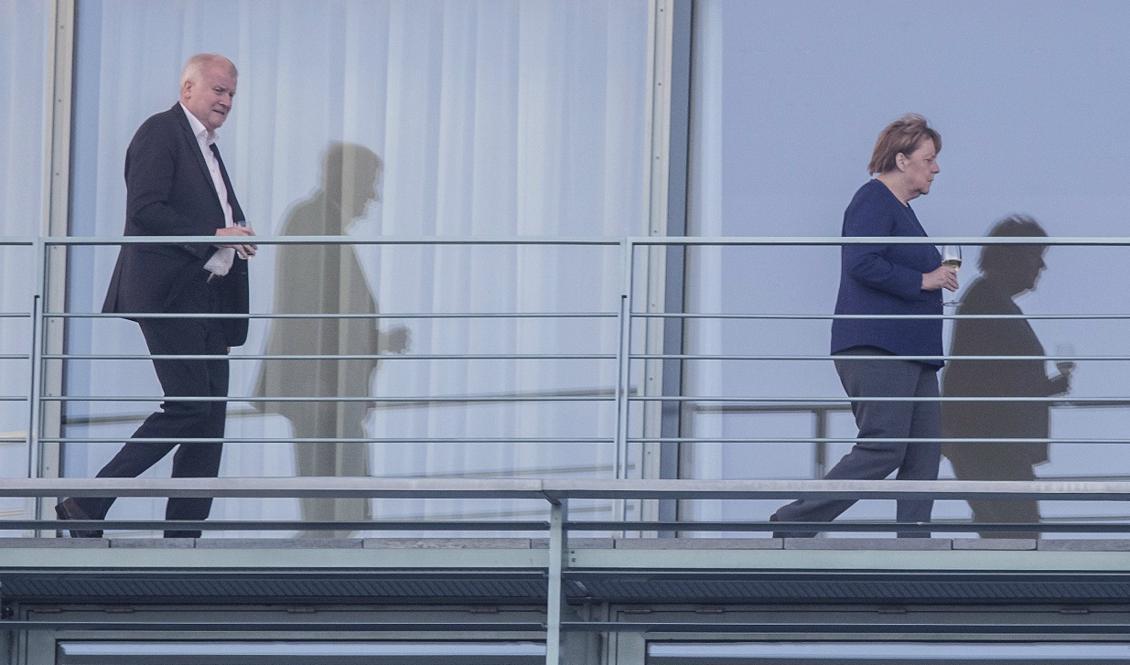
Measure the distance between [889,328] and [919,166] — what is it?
0.56 meters

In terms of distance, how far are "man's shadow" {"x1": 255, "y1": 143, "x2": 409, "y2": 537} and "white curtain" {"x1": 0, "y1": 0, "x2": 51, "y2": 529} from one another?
979 millimetres

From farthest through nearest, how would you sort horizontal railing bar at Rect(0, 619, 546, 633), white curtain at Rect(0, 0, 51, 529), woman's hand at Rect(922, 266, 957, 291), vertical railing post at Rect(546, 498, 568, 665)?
white curtain at Rect(0, 0, 51, 529) → horizontal railing bar at Rect(0, 619, 546, 633) → woman's hand at Rect(922, 266, 957, 291) → vertical railing post at Rect(546, 498, 568, 665)

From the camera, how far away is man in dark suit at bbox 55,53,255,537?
6418mm

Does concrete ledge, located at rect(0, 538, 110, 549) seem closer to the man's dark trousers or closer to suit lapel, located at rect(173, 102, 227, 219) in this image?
the man's dark trousers

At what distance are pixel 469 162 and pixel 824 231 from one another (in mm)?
1372

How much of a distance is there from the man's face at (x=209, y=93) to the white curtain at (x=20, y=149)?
52.0 inches

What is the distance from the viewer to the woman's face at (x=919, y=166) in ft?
21.1

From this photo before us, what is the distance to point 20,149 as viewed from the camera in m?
7.67

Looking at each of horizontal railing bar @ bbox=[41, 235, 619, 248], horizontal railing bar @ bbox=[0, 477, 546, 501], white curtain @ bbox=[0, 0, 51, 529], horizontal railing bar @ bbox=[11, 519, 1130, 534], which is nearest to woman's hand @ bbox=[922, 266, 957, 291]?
horizontal railing bar @ bbox=[41, 235, 619, 248]

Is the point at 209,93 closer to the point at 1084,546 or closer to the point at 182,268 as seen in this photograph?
the point at 182,268

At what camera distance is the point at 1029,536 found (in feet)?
24.0

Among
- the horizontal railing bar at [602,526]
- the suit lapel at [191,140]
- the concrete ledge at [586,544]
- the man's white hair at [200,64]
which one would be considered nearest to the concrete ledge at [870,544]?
the horizontal railing bar at [602,526]

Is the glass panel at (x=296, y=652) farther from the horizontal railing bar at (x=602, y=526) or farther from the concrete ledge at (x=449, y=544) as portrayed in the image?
the horizontal railing bar at (x=602, y=526)

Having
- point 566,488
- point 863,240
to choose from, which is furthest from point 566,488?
point 863,240
